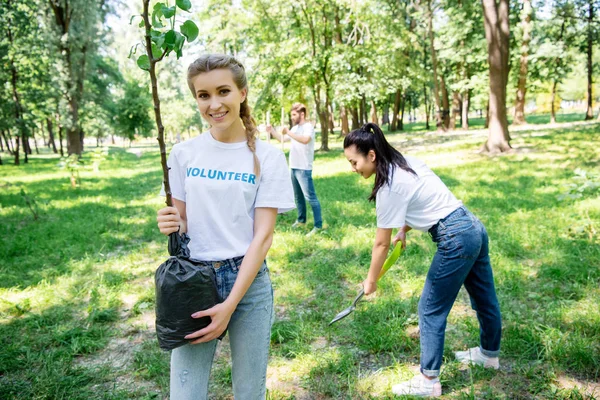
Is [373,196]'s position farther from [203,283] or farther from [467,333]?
[467,333]

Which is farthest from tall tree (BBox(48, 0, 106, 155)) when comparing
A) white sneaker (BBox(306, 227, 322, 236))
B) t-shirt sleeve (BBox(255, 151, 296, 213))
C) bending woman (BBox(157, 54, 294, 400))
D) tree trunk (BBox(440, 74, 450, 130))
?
t-shirt sleeve (BBox(255, 151, 296, 213))

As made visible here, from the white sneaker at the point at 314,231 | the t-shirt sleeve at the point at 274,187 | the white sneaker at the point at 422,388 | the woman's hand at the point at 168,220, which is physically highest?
the t-shirt sleeve at the point at 274,187

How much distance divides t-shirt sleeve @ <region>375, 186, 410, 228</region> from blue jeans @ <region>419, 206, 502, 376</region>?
28 centimetres

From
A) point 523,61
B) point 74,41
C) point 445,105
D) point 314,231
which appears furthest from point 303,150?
point 445,105

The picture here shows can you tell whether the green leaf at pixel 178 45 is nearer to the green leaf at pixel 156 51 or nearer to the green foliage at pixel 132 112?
the green leaf at pixel 156 51

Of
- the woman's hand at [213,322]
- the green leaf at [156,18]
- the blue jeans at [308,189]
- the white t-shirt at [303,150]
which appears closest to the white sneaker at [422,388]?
the woman's hand at [213,322]

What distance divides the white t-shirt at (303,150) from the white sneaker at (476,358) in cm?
350

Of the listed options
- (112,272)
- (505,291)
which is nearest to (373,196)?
(505,291)

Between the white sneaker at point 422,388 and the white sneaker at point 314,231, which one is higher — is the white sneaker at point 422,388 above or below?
below

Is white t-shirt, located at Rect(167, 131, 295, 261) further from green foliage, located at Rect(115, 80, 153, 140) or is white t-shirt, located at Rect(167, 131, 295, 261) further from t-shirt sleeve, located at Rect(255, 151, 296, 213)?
green foliage, located at Rect(115, 80, 153, 140)

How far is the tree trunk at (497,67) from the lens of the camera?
36.6ft

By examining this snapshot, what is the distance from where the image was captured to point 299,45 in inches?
609

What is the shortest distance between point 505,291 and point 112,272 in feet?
14.5

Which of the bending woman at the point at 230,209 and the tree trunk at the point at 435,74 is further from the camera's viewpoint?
the tree trunk at the point at 435,74
